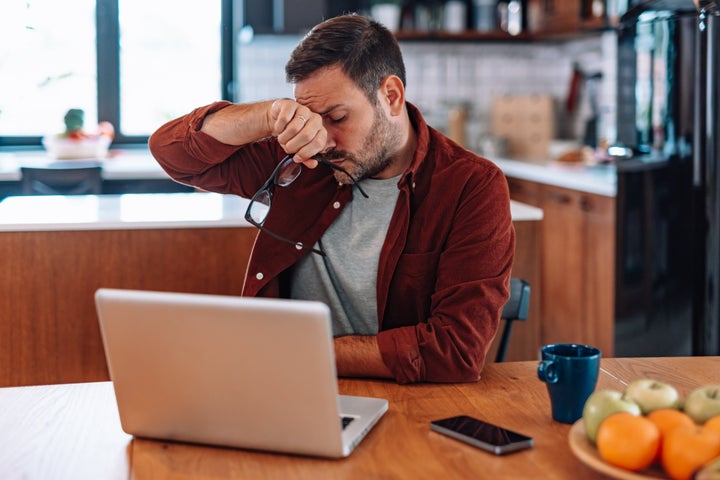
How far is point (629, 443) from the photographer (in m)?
1.08

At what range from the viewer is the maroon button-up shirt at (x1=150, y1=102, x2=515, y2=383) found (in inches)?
64.1

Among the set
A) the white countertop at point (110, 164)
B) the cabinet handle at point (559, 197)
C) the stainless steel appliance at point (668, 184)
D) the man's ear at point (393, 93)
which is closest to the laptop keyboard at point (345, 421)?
the man's ear at point (393, 93)

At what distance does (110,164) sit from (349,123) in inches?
126

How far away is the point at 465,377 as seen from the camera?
1.58m

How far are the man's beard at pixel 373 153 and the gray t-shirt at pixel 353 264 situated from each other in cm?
6

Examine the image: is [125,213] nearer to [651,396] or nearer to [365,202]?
[365,202]

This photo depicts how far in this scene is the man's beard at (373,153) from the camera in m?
1.89

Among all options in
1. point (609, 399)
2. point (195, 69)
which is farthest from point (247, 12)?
point (609, 399)

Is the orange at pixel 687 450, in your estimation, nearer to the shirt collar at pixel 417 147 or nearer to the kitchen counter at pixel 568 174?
the shirt collar at pixel 417 147

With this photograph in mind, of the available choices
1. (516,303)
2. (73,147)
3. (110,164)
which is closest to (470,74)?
(110,164)

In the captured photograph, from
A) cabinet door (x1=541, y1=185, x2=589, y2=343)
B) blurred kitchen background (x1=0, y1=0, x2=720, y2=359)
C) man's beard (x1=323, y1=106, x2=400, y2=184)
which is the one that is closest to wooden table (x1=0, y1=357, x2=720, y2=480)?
man's beard (x1=323, y1=106, x2=400, y2=184)

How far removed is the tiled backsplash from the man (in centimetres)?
345

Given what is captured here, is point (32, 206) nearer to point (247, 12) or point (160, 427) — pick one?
point (160, 427)

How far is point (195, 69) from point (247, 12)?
0.48 meters
